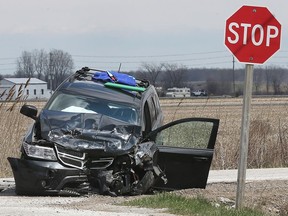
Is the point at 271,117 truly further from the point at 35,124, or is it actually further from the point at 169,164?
the point at 35,124

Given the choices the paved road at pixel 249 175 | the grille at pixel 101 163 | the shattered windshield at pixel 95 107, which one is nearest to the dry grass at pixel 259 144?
the paved road at pixel 249 175

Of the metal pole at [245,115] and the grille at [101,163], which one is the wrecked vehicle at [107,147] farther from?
the metal pole at [245,115]

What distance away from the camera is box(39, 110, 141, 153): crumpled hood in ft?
36.1

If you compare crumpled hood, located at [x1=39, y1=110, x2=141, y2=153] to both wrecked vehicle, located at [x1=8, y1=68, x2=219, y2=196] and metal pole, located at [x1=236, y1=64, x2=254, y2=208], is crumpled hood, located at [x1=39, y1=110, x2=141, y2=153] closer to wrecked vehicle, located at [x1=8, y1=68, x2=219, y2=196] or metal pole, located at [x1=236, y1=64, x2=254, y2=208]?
wrecked vehicle, located at [x1=8, y1=68, x2=219, y2=196]

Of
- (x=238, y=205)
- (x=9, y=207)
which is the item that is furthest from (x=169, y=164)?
(x=9, y=207)

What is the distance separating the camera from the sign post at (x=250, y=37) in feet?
30.8

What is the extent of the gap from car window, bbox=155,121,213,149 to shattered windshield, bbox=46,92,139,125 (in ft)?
1.74

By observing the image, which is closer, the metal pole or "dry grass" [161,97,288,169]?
the metal pole

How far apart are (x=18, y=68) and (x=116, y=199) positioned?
32717 mm

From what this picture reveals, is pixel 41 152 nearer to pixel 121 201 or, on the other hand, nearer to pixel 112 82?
pixel 121 201

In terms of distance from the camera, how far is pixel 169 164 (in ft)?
38.2

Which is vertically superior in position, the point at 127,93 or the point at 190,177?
the point at 127,93

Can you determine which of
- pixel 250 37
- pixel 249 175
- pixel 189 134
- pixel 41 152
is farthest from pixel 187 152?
pixel 249 175

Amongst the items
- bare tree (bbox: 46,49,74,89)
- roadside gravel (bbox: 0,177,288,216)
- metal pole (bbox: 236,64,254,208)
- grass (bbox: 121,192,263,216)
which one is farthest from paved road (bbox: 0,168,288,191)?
bare tree (bbox: 46,49,74,89)
